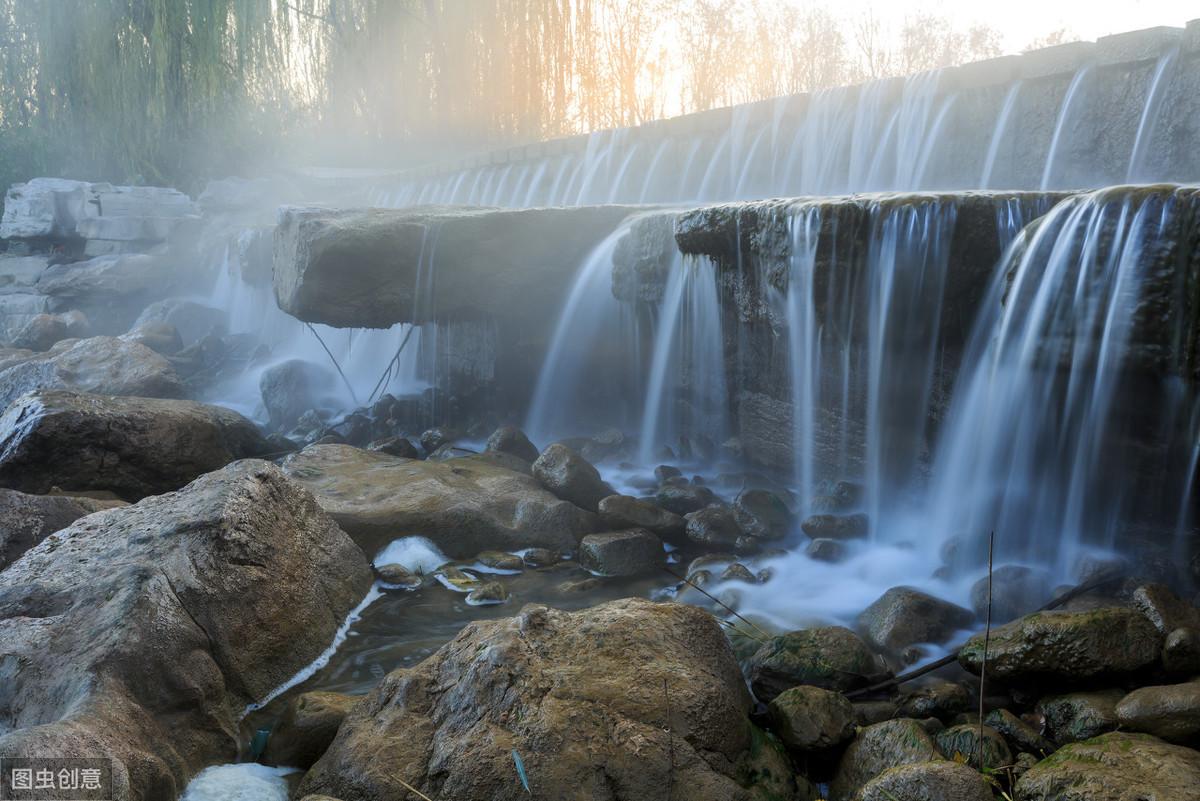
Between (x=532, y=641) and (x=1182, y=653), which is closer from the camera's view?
(x=532, y=641)

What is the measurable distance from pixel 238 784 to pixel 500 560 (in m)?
2.29

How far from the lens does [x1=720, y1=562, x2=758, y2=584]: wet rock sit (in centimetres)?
473

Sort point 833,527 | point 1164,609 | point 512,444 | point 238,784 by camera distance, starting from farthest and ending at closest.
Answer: point 512,444, point 833,527, point 1164,609, point 238,784

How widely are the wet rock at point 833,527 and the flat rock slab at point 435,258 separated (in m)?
3.66

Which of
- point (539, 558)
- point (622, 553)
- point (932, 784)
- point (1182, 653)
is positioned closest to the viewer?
point (932, 784)

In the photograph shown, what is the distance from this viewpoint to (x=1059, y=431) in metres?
4.50

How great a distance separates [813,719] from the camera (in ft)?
9.55

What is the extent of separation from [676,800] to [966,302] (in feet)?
11.6

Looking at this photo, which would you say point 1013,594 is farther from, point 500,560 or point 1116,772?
point 500,560

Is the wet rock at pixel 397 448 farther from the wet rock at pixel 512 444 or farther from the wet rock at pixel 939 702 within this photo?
the wet rock at pixel 939 702

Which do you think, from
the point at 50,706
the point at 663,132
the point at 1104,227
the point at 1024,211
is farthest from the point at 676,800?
the point at 663,132

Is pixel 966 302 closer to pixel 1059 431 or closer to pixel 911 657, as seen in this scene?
pixel 1059 431

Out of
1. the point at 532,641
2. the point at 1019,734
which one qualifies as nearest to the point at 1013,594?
the point at 1019,734

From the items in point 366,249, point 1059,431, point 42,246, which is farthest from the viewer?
point 42,246
